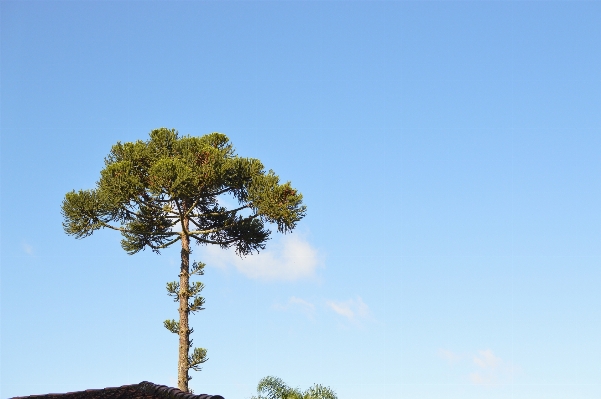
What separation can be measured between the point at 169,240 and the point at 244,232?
2.79m

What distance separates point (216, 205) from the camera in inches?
1081

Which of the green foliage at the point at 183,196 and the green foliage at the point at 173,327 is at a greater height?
the green foliage at the point at 183,196

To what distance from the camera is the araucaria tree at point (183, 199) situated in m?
25.3

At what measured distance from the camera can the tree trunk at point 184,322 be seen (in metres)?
24.2

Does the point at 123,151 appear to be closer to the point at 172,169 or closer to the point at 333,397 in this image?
the point at 172,169

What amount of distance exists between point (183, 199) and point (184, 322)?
4.34 m

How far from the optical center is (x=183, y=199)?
26203mm

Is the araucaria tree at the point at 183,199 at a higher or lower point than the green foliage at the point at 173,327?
higher

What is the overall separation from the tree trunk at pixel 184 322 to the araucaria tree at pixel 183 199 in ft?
0.11

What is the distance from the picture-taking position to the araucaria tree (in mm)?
25281

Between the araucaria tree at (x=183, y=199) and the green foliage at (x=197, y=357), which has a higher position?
the araucaria tree at (x=183, y=199)

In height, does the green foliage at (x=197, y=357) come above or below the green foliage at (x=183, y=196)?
below

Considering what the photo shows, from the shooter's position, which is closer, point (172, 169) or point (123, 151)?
point (172, 169)

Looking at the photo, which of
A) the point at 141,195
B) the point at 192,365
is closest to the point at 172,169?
the point at 141,195
